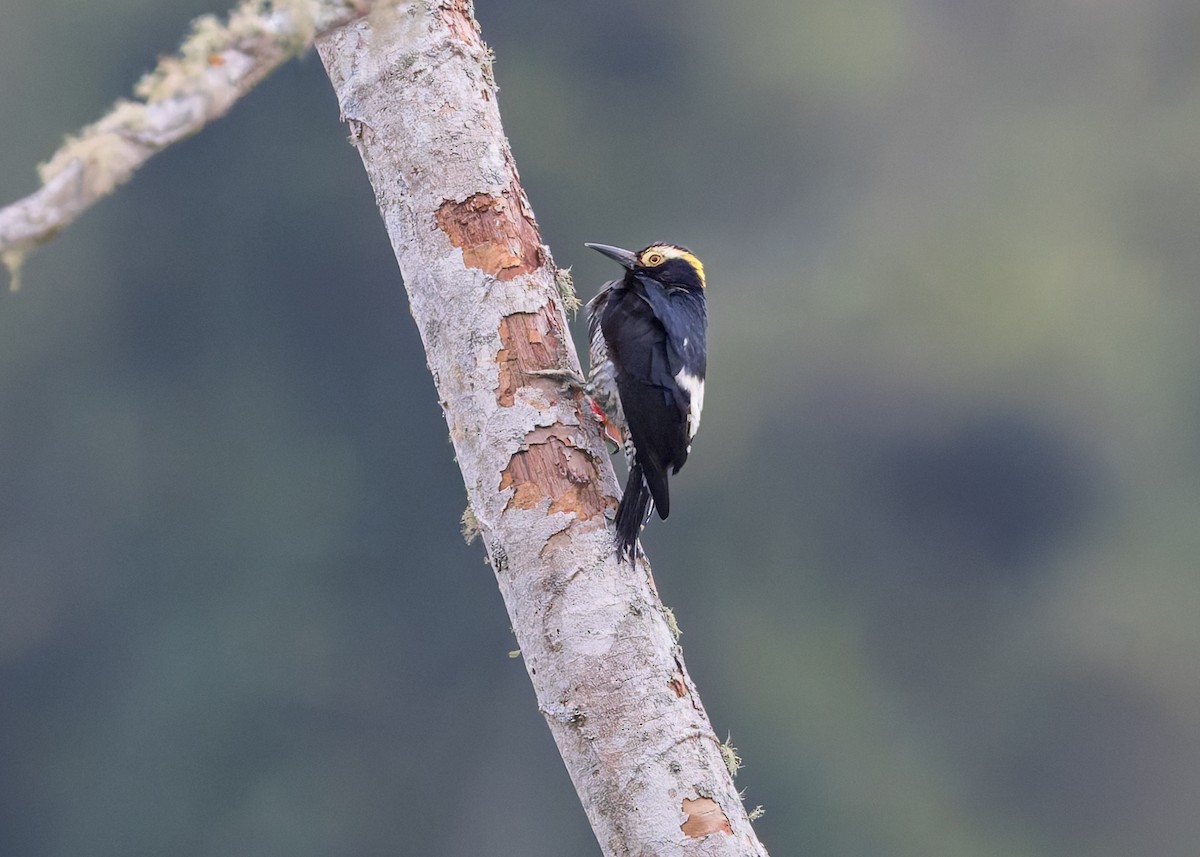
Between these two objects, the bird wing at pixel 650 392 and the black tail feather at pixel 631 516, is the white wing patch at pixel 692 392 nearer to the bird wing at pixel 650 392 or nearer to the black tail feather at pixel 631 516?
the bird wing at pixel 650 392

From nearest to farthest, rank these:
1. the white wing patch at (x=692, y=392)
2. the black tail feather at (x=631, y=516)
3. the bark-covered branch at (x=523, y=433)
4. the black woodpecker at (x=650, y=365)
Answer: the bark-covered branch at (x=523, y=433) < the black tail feather at (x=631, y=516) < the black woodpecker at (x=650, y=365) < the white wing patch at (x=692, y=392)

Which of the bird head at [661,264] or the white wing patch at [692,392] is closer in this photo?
the white wing patch at [692,392]

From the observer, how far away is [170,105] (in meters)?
1.39

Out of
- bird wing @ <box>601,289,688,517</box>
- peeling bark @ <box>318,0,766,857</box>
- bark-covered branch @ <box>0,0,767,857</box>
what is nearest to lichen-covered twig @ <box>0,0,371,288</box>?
bark-covered branch @ <box>0,0,767,857</box>

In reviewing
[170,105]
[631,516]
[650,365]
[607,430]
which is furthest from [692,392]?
[170,105]

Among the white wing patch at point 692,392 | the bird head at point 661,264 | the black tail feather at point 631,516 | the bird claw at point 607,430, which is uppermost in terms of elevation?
the bird head at point 661,264

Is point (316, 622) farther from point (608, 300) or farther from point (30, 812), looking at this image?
point (608, 300)

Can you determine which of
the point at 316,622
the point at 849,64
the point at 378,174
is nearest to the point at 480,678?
the point at 316,622

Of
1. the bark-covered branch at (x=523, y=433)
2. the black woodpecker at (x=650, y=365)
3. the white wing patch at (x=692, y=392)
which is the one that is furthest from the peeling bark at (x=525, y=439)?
the white wing patch at (x=692, y=392)

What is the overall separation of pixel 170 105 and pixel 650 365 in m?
1.36

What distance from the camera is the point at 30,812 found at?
788 cm

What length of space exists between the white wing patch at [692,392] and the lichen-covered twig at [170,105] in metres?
1.27

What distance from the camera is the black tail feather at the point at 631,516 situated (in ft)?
6.63

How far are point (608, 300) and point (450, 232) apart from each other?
2.40 ft
